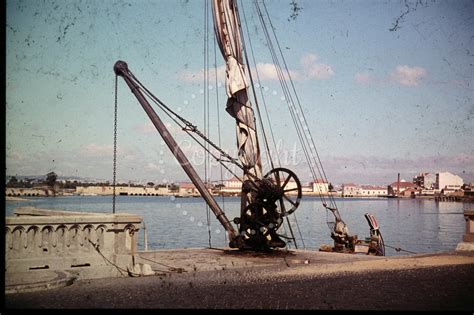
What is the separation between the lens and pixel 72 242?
43.3ft

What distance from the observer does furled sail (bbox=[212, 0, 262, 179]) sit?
791 inches

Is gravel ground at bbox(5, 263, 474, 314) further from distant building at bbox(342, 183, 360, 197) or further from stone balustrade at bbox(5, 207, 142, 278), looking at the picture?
distant building at bbox(342, 183, 360, 197)

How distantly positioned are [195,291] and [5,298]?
3513 mm

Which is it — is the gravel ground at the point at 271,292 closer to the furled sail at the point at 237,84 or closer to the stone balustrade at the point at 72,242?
the stone balustrade at the point at 72,242

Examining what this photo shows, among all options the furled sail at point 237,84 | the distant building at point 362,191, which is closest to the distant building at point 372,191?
the distant building at point 362,191

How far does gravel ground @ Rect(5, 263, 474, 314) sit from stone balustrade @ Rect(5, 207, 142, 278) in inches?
18.2

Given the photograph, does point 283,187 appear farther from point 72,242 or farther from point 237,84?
point 72,242

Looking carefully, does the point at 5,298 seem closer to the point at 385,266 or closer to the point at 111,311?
the point at 111,311

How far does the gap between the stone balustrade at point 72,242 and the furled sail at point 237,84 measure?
289 inches

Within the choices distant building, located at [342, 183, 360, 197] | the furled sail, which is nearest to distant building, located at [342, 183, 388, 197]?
distant building, located at [342, 183, 360, 197]

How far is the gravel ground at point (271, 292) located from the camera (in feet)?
37.0

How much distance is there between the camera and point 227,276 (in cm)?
1462

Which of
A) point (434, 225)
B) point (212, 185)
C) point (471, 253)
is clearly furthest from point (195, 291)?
point (434, 225)

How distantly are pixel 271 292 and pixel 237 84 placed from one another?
8995 millimetres
